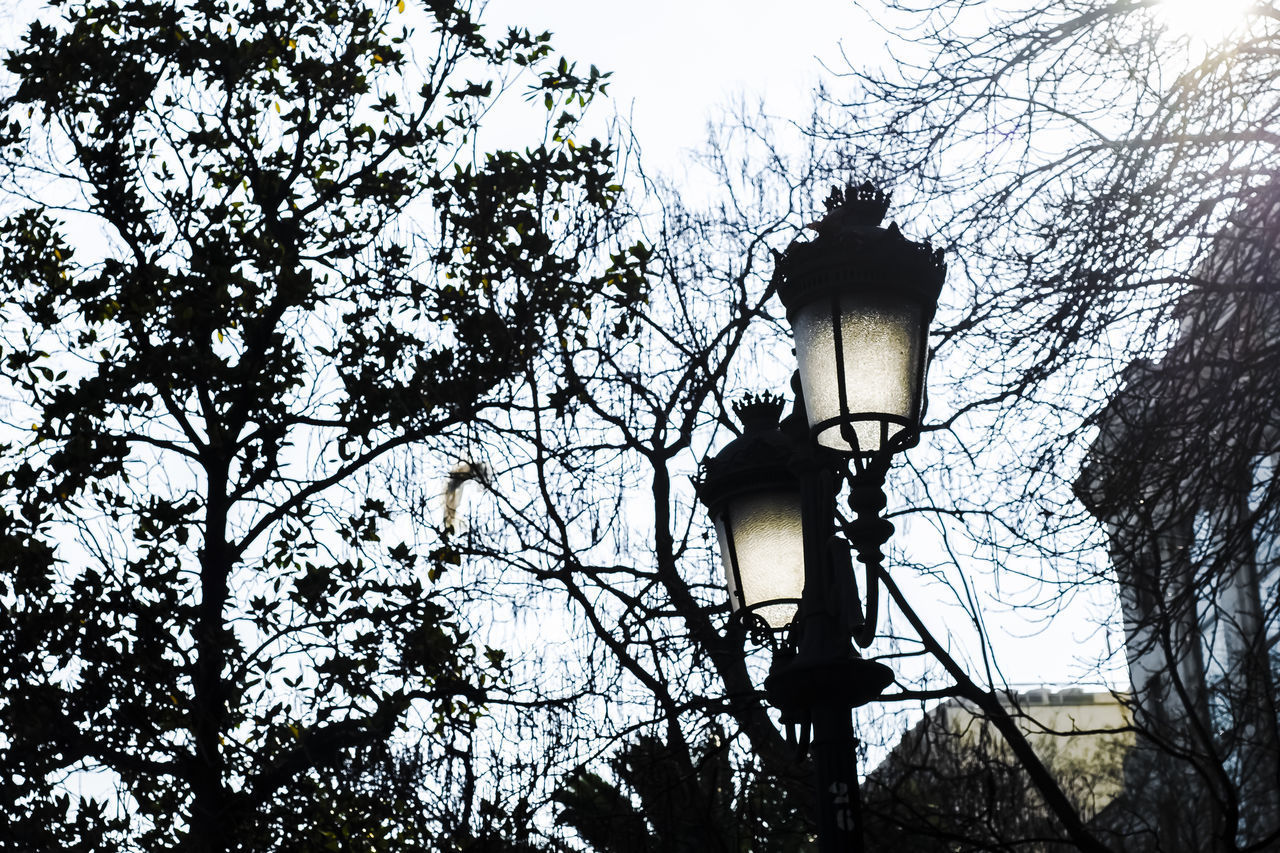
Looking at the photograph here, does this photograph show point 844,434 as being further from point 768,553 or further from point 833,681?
point 768,553

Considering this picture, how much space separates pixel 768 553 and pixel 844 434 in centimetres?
94

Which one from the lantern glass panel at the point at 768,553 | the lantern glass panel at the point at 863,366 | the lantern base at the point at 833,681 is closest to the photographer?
the lantern glass panel at the point at 863,366

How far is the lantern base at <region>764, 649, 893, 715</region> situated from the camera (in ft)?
15.3

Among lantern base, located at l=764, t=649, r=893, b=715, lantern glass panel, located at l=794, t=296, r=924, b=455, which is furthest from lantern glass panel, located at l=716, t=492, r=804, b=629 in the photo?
lantern glass panel, located at l=794, t=296, r=924, b=455

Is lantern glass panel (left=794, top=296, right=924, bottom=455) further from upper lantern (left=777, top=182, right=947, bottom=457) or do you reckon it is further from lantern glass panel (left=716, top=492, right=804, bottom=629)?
lantern glass panel (left=716, top=492, right=804, bottom=629)

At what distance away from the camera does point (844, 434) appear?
179 inches

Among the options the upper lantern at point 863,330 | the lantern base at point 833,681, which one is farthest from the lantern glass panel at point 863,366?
the lantern base at point 833,681

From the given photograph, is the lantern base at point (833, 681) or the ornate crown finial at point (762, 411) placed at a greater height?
the ornate crown finial at point (762, 411)

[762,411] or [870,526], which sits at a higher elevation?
[762,411]

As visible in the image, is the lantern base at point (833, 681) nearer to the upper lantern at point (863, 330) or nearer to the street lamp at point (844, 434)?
the street lamp at point (844, 434)

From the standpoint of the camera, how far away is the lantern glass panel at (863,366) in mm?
4566

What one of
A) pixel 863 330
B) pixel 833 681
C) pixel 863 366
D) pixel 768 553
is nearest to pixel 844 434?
pixel 863 366

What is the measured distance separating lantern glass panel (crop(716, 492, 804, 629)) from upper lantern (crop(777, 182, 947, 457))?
72 centimetres

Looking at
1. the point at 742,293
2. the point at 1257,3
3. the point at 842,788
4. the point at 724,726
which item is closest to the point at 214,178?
the point at 742,293
